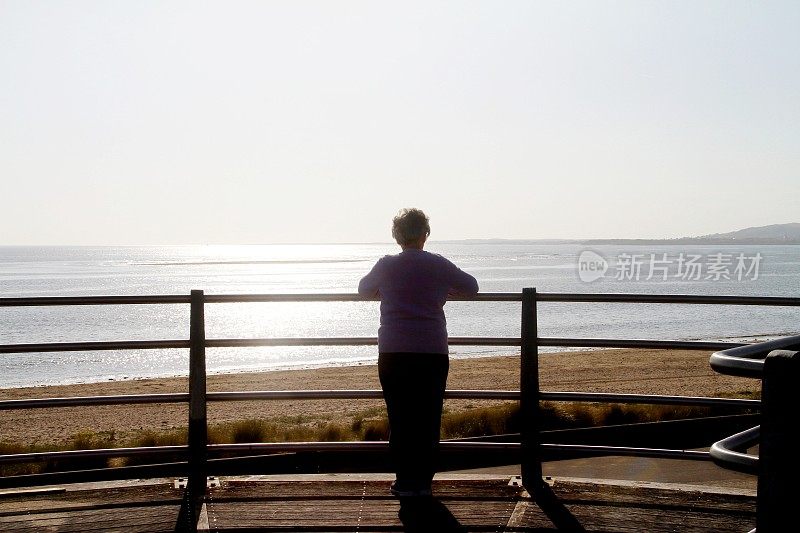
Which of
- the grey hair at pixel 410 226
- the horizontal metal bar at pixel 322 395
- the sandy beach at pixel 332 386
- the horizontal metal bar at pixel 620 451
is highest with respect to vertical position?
the grey hair at pixel 410 226

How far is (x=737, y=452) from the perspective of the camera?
8.43 feet

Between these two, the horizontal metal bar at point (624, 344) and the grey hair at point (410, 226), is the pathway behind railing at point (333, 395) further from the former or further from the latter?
the grey hair at point (410, 226)

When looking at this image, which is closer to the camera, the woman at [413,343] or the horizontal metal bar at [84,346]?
the woman at [413,343]

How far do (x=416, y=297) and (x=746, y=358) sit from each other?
2.82 m

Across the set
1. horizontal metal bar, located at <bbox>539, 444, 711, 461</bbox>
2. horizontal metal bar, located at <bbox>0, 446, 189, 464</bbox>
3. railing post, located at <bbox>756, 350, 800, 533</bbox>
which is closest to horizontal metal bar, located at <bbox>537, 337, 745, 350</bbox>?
horizontal metal bar, located at <bbox>539, 444, 711, 461</bbox>

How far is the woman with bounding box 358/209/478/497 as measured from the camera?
17.9 ft

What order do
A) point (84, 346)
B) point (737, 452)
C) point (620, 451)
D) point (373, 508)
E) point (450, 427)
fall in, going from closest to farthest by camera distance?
point (737, 452), point (373, 508), point (84, 346), point (620, 451), point (450, 427)

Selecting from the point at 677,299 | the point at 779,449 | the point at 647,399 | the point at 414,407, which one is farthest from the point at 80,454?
the point at 779,449

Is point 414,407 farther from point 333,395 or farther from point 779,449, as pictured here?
point 779,449

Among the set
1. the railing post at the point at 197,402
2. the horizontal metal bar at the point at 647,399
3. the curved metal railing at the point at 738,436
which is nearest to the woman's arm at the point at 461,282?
the horizontal metal bar at the point at 647,399

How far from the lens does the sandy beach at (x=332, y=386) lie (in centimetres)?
2128

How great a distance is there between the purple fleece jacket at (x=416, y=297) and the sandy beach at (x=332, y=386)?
12.9 m

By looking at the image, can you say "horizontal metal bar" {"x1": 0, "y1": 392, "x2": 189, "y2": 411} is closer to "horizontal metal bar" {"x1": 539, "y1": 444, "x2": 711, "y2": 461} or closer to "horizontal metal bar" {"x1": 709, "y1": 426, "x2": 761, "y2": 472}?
"horizontal metal bar" {"x1": 539, "y1": 444, "x2": 711, "y2": 461}

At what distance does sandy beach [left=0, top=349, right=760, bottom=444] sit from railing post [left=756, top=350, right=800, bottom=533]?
1598cm
